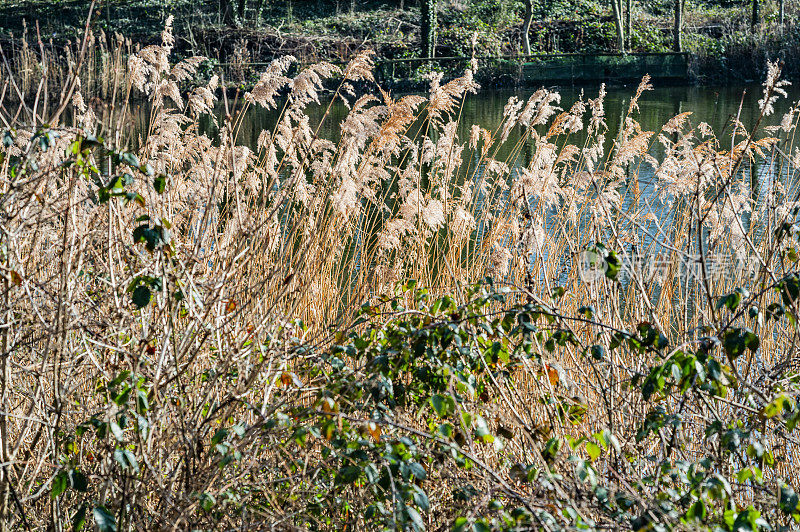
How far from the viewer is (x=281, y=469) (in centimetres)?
216

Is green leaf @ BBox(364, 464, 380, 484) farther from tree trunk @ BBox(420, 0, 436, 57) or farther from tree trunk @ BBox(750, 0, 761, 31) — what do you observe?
tree trunk @ BBox(750, 0, 761, 31)

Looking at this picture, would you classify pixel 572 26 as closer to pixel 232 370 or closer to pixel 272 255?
pixel 272 255

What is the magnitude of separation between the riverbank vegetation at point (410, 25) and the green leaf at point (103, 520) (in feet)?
66.8

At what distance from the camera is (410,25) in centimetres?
2511

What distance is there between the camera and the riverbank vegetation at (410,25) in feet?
73.6

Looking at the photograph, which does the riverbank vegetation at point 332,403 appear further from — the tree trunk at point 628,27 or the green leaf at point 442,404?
the tree trunk at point 628,27

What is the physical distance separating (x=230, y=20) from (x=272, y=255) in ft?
74.5

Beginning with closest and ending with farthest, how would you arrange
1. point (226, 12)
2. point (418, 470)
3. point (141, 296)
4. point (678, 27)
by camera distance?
point (418, 470)
point (141, 296)
point (678, 27)
point (226, 12)

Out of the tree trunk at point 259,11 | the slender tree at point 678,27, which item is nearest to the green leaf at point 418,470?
the slender tree at point 678,27

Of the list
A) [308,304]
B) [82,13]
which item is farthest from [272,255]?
[82,13]

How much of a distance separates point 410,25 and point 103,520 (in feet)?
81.8

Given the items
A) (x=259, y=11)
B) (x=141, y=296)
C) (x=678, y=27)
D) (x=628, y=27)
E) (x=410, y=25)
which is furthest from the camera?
(x=410, y=25)

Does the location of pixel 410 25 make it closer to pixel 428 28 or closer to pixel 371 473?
pixel 428 28

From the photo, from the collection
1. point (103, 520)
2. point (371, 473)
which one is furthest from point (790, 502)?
point (103, 520)
